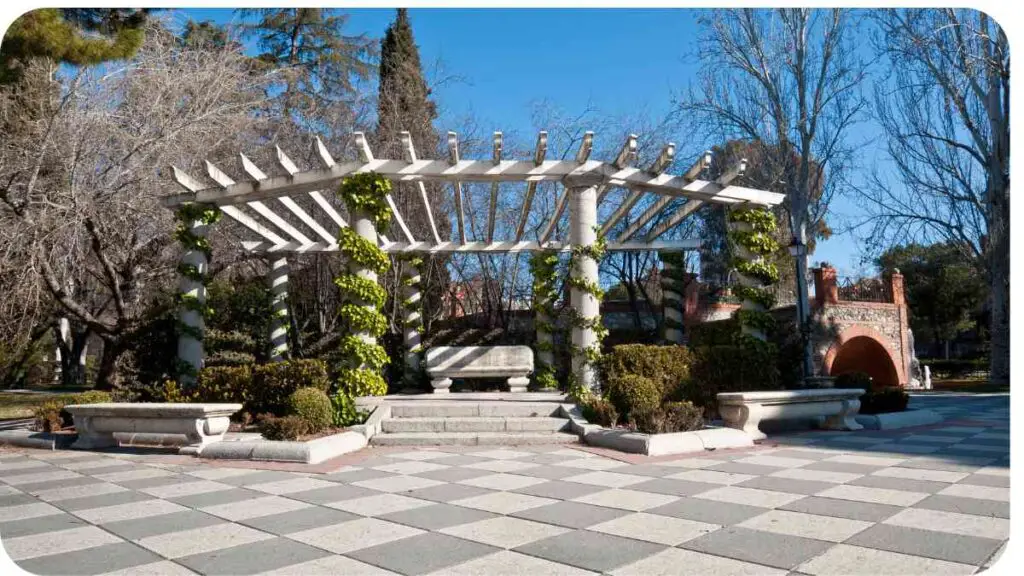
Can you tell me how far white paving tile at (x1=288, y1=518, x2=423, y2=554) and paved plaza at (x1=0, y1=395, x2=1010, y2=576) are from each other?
0.07 ft

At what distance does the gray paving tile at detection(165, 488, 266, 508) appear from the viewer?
5.43 meters

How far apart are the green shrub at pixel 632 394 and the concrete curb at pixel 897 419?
334cm

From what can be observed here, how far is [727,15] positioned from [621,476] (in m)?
19.2

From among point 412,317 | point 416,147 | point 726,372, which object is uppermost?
point 416,147

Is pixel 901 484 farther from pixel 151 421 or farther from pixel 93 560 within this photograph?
pixel 151 421

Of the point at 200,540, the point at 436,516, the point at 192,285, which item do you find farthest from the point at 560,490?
the point at 192,285

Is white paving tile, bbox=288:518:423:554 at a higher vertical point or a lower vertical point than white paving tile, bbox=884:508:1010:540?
higher

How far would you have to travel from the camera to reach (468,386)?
14.9m

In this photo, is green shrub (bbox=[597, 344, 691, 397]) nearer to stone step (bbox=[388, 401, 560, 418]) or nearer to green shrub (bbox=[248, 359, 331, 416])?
stone step (bbox=[388, 401, 560, 418])

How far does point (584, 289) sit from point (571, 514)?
597 cm

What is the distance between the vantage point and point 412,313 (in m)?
15.9

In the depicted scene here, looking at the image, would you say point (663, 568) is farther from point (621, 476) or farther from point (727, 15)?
point (727, 15)

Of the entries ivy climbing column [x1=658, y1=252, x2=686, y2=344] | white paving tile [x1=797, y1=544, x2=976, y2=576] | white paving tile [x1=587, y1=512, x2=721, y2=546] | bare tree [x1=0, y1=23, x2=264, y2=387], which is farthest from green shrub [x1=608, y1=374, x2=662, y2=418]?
bare tree [x1=0, y1=23, x2=264, y2=387]
